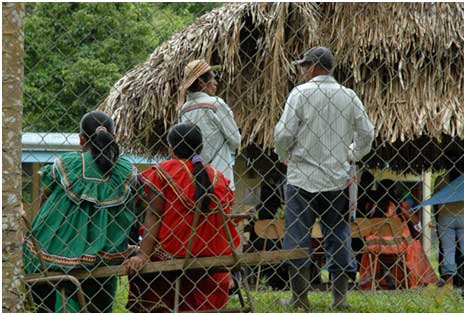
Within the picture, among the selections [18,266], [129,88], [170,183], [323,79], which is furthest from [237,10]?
[18,266]

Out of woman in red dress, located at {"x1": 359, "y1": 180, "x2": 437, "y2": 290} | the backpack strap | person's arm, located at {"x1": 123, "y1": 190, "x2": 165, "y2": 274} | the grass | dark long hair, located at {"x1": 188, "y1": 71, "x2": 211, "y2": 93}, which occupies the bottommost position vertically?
woman in red dress, located at {"x1": 359, "y1": 180, "x2": 437, "y2": 290}

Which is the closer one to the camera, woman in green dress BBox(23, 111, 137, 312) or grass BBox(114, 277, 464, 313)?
woman in green dress BBox(23, 111, 137, 312)

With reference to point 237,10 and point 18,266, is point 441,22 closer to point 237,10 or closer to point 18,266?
point 237,10

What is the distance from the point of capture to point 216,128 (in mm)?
6180

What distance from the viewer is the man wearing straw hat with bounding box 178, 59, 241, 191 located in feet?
20.2

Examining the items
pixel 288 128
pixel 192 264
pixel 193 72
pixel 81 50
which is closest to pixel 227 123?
pixel 288 128

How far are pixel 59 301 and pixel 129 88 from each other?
514 cm

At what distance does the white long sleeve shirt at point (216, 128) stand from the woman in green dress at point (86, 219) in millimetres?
882

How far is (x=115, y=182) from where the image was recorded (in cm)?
527

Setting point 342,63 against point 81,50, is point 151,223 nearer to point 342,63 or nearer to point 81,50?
point 81,50

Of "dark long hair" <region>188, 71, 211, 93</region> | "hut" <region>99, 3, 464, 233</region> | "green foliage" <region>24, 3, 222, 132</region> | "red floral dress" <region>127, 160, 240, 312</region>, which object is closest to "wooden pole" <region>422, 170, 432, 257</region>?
"hut" <region>99, 3, 464, 233</region>

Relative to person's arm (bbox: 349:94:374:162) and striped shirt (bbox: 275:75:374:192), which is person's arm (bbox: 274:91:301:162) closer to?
striped shirt (bbox: 275:75:374:192)

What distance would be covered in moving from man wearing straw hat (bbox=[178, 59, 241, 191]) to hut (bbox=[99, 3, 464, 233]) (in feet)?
6.73

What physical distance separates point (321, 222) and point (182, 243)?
122 centimetres
